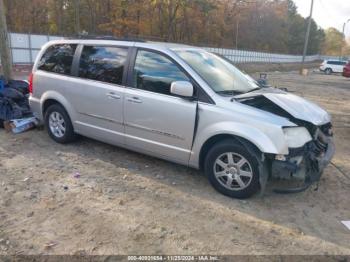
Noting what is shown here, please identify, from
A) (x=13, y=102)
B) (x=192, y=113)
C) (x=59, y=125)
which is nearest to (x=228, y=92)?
(x=192, y=113)

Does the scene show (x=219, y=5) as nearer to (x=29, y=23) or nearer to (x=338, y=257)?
(x=29, y=23)

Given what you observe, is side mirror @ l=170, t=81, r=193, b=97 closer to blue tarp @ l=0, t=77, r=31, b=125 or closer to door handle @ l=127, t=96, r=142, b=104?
door handle @ l=127, t=96, r=142, b=104

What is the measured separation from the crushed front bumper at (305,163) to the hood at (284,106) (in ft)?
0.73

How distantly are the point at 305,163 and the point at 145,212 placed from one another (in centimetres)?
195

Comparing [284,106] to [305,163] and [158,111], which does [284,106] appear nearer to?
[305,163]

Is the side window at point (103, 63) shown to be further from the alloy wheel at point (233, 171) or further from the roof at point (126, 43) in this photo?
the alloy wheel at point (233, 171)

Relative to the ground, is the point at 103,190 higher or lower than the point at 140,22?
lower

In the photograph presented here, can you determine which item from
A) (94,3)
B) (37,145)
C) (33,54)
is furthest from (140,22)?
(37,145)

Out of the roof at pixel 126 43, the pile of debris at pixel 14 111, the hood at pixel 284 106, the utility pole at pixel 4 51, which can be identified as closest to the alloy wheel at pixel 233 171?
the hood at pixel 284 106

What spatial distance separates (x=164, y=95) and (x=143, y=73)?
50cm

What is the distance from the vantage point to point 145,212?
12.3 ft

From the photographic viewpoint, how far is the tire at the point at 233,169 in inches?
156

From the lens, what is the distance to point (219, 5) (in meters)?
47.7

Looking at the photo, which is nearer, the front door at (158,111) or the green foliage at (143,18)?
the front door at (158,111)
